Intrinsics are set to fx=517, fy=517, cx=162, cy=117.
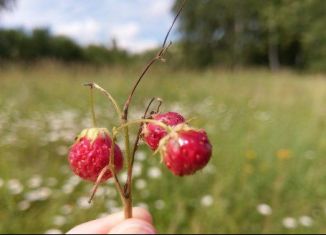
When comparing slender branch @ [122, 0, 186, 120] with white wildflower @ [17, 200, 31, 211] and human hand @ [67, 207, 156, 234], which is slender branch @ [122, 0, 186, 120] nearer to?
human hand @ [67, 207, 156, 234]

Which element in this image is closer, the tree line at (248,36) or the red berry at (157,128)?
the red berry at (157,128)

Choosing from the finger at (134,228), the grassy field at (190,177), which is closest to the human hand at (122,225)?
the finger at (134,228)

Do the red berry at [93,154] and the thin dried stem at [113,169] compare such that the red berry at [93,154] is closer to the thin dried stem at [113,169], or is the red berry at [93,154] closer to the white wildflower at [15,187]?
the thin dried stem at [113,169]

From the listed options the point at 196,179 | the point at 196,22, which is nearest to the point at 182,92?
the point at 196,179

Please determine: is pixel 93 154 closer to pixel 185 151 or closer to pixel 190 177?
pixel 185 151

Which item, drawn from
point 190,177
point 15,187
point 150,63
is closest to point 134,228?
point 150,63
